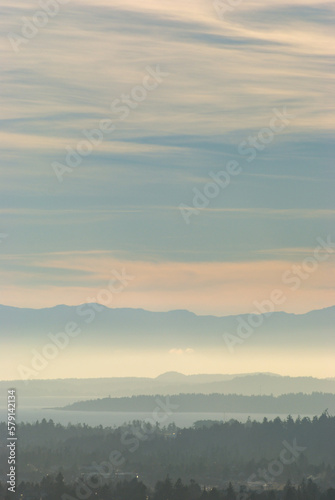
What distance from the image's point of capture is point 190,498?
649ft

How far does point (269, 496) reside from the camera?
197875mm

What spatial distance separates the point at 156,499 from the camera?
199 metres

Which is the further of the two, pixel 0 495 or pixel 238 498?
pixel 238 498

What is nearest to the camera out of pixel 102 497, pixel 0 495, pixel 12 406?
pixel 12 406

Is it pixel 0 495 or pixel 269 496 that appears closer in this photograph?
pixel 0 495

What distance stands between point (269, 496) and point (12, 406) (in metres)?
117

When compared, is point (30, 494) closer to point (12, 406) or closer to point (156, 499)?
point (156, 499)

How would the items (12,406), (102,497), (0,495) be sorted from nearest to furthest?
1. (12,406)
2. (0,495)
3. (102,497)

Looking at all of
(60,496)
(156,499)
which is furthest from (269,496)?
(60,496)

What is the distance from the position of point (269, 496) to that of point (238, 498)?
638cm

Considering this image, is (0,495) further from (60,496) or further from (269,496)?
(269,496)

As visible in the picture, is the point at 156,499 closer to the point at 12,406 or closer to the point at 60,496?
the point at 60,496

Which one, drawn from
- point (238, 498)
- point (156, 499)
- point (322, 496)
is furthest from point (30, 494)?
point (322, 496)

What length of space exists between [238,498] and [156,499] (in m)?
16.5
